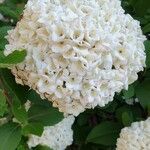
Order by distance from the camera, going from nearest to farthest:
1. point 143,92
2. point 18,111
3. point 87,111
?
point 18,111
point 143,92
point 87,111

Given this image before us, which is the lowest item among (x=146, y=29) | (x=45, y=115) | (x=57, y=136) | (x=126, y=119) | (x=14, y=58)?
(x=57, y=136)

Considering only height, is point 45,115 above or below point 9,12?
below

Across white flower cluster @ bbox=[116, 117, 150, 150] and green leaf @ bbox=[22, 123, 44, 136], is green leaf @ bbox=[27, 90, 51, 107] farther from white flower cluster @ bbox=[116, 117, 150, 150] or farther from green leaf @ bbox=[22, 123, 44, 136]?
white flower cluster @ bbox=[116, 117, 150, 150]

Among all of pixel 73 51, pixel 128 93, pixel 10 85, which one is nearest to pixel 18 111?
pixel 10 85

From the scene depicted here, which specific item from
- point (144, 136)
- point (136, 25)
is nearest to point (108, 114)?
point (144, 136)

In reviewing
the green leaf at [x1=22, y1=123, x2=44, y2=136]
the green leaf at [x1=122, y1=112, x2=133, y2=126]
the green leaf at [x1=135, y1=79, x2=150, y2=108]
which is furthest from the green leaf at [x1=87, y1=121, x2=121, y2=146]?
the green leaf at [x1=22, y1=123, x2=44, y2=136]

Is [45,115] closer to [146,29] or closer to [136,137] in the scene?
[136,137]

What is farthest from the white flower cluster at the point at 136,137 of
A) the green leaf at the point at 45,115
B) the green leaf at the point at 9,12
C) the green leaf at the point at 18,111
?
the green leaf at the point at 9,12

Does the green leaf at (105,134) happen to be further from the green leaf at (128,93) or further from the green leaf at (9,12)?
the green leaf at (9,12)
